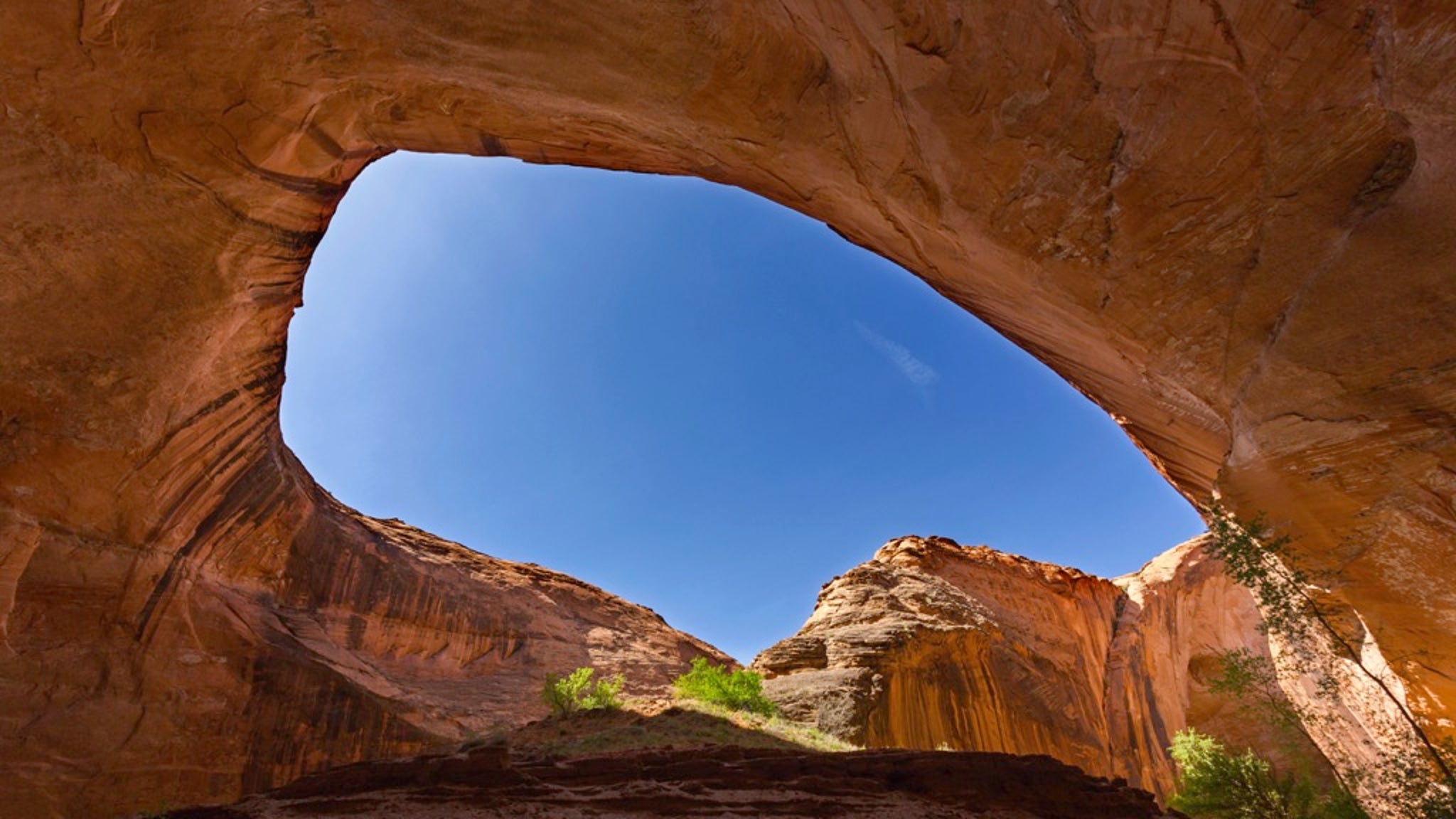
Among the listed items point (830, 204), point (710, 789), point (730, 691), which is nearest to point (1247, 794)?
point (730, 691)

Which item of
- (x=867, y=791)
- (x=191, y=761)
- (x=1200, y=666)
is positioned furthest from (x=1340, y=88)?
(x=1200, y=666)

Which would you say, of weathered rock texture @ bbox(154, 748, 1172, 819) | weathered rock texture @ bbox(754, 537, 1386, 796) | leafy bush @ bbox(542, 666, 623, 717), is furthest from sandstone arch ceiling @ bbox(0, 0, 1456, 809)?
leafy bush @ bbox(542, 666, 623, 717)

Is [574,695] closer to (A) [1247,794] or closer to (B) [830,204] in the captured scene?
(B) [830,204]

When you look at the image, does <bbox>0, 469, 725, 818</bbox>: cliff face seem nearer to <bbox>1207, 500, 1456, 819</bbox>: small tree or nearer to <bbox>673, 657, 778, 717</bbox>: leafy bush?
<bbox>673, 657, 778, 717</bbox>: leafy bush

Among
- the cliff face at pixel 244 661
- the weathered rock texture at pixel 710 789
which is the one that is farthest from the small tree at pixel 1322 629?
the cliff face at pixel 244 661

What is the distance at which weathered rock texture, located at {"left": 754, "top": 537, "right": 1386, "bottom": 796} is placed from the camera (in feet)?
67.2

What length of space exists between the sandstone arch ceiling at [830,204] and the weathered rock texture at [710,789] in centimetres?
537

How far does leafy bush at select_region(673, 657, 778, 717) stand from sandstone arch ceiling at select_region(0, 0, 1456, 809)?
11296mm

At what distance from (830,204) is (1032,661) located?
24663 mm

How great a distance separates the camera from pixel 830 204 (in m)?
11.6

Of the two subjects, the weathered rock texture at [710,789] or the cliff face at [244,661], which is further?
the cliff face at [244,661]

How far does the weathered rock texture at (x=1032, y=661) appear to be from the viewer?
2048 cm

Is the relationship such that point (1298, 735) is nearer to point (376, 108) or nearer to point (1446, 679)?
point (1446, 679)

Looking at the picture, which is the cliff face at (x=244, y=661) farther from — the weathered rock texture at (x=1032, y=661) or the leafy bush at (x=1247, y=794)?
the leafy bush at (x=1247, y=794)
